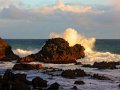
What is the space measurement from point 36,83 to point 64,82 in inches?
Answer: 178

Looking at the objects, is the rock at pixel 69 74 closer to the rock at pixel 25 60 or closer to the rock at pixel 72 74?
the rock at pixel 72 74

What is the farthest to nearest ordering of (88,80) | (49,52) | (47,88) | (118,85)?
(49,52) → (88,80) → (118,85) → (47,88)

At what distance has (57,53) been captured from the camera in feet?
233

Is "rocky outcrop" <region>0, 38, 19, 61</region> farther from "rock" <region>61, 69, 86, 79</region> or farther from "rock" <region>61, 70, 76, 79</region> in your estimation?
Answer: "rock" <region>61, 70, 76, 79</region>

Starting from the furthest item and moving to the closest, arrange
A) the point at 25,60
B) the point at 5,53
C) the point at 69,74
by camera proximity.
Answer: the point at 5,53
the point at 25,60
the point at 69,74

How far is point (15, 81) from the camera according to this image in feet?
113

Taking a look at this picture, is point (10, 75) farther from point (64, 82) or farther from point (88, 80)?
point (88, 80)

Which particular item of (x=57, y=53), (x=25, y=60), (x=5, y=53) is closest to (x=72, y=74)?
(x=25, y=60)

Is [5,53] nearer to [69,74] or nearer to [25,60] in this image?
[25,60]

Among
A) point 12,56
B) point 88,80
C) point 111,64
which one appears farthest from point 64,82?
point 12,56

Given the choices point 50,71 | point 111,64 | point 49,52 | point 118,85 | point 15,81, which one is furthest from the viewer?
point 49,52

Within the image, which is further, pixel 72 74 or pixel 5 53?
pixel 5 53

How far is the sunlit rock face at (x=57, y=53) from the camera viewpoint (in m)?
68.4

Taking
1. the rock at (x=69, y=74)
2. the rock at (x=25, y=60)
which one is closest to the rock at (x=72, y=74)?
the rock at (x=69, y=74)
